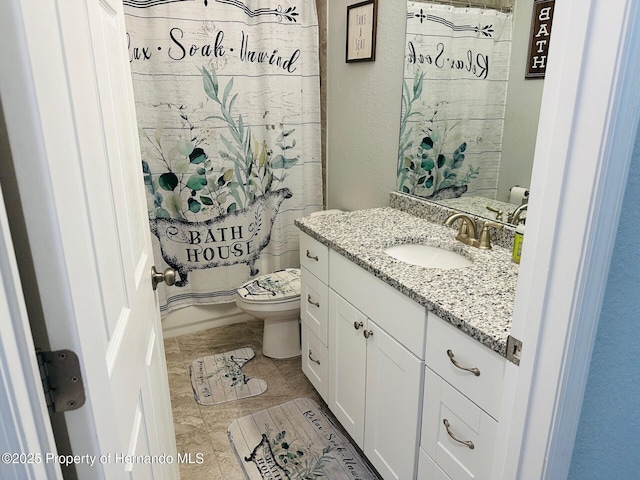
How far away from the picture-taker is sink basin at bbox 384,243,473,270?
1681 millimetres

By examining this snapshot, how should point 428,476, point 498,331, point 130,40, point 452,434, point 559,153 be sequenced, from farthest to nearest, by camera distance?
1. point 130,40
2. point 428,476
3. point 452,434
4. point 498,331
5. point 559,153

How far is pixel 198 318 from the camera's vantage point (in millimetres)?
2805

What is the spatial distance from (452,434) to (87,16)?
1260 mm

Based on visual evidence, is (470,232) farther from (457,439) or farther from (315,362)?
(315,362)

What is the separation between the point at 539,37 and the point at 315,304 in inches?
52.1

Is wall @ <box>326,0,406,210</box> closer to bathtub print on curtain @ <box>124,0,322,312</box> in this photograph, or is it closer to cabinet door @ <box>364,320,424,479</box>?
bathtub print on curtain @ <box>124,0,322,312</box>

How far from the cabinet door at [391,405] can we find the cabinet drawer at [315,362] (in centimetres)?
37

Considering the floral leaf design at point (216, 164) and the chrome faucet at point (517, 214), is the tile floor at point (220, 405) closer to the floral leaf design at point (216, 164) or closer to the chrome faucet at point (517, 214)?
the floral leaf design at point (216, 164)

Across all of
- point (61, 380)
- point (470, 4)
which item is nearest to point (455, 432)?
point (61, 380)

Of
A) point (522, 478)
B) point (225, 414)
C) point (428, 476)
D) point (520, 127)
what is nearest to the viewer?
point (522, 478)

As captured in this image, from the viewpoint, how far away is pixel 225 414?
81.0 inches

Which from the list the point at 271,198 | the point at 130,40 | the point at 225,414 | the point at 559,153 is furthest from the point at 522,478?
the point at 130,40

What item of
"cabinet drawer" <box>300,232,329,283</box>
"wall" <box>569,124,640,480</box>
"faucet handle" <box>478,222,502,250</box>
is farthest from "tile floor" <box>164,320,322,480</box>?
"wall" <box>569,124,640,480</box>

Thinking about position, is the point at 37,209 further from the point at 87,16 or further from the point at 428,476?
the point at 428,476
